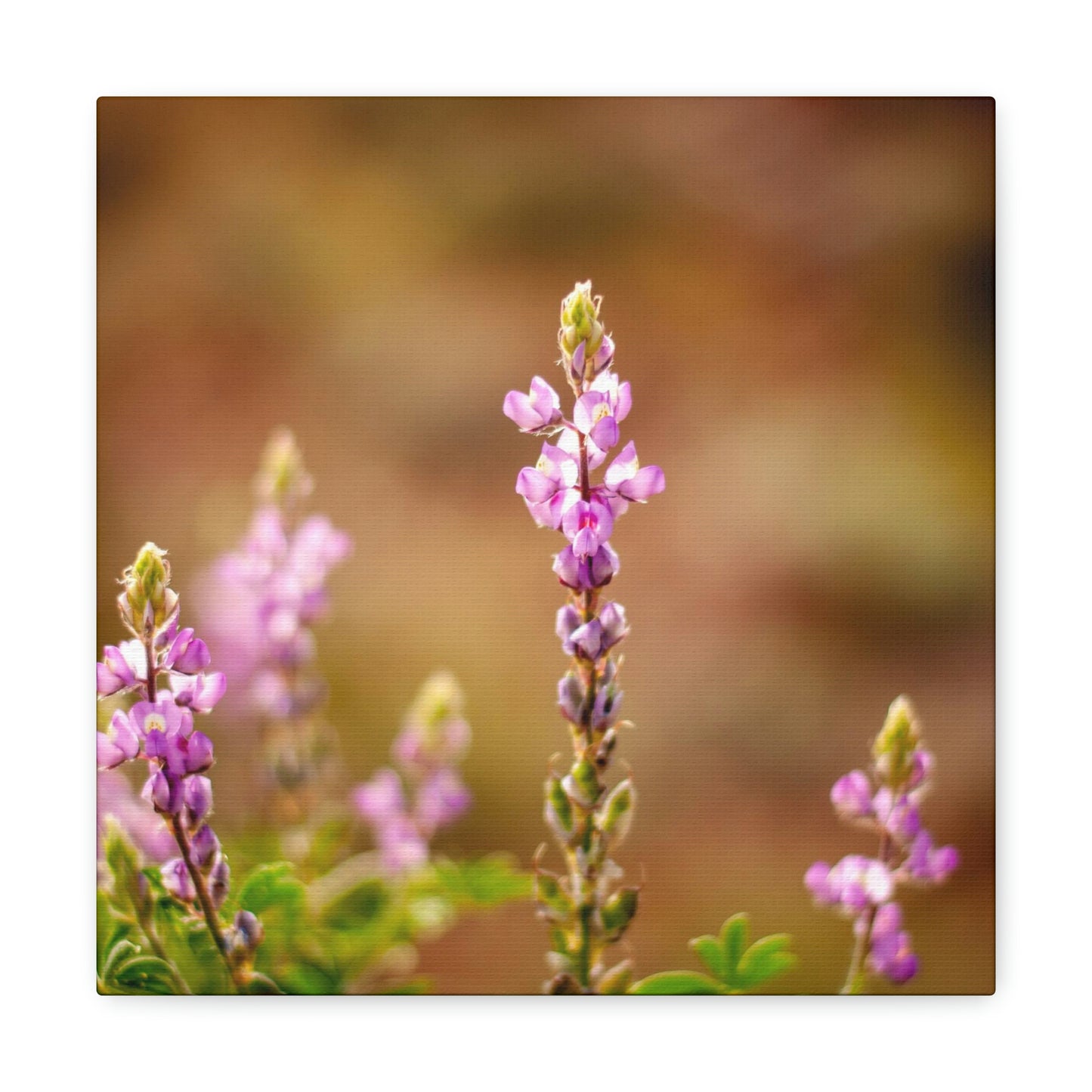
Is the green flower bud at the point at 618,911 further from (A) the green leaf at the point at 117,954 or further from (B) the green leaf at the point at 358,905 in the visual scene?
(A) the green leaf at the point at 117,954

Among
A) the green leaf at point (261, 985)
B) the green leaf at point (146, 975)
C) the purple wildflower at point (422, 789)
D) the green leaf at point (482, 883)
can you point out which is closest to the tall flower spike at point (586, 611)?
the green leaf at point (482, 883)

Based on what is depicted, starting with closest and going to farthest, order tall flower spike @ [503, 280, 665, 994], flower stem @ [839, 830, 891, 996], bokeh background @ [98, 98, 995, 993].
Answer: tall flower spike @ [503, 280, 665, 994], flower stem @ [839, 830, 891, 996], bokeh background @ [98, 98, 995, 993]

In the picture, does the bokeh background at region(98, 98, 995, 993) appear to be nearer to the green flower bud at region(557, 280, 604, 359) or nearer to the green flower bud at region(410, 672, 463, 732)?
the green flower bud at region(410, 672, 463, 732)

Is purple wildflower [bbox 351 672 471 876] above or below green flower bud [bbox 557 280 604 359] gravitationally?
below

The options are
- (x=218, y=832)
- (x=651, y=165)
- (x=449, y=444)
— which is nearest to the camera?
(x=218, y=832)

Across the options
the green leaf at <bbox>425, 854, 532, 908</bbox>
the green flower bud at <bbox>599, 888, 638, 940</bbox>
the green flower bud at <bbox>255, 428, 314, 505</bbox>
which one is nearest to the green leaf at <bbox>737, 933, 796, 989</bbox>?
the green leaf at <bbox>425, 854, 532, 908</bbox>
